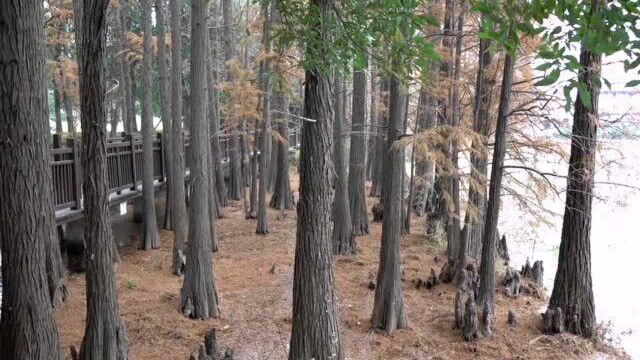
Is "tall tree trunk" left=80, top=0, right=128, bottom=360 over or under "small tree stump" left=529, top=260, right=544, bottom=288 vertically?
over

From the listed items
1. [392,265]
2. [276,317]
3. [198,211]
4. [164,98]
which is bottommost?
[276,317]

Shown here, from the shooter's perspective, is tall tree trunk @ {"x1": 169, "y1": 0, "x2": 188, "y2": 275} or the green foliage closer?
the green foliage

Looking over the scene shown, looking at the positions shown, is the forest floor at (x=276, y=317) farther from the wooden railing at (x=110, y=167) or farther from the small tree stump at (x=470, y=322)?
the wooden railing at (x=110, y=167)

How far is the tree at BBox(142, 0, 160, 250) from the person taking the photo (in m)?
11.6

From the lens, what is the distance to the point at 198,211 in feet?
27.9

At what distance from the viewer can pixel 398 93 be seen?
25.2 ft

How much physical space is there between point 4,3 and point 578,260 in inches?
328

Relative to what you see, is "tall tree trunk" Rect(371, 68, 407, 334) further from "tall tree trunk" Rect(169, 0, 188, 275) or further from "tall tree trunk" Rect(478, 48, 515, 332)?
"tall tree trunk" Rect(169, 0, 188, 275)

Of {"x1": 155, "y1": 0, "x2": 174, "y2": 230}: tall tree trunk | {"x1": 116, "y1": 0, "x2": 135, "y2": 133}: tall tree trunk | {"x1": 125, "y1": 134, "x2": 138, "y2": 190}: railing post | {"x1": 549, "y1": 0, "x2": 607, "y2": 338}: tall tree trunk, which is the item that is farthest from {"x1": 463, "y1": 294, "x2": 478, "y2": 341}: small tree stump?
{"x1": 116, "y1": 0, "x2": 135, "y2": 133}: tall tree trunk

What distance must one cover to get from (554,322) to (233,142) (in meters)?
14.3

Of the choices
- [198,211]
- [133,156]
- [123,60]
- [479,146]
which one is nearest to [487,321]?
[479,146]

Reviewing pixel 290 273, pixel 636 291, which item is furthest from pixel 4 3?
pixel 636 291

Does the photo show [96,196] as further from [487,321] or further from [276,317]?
[487,321]

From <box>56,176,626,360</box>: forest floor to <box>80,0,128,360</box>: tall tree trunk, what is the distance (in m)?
1.59
